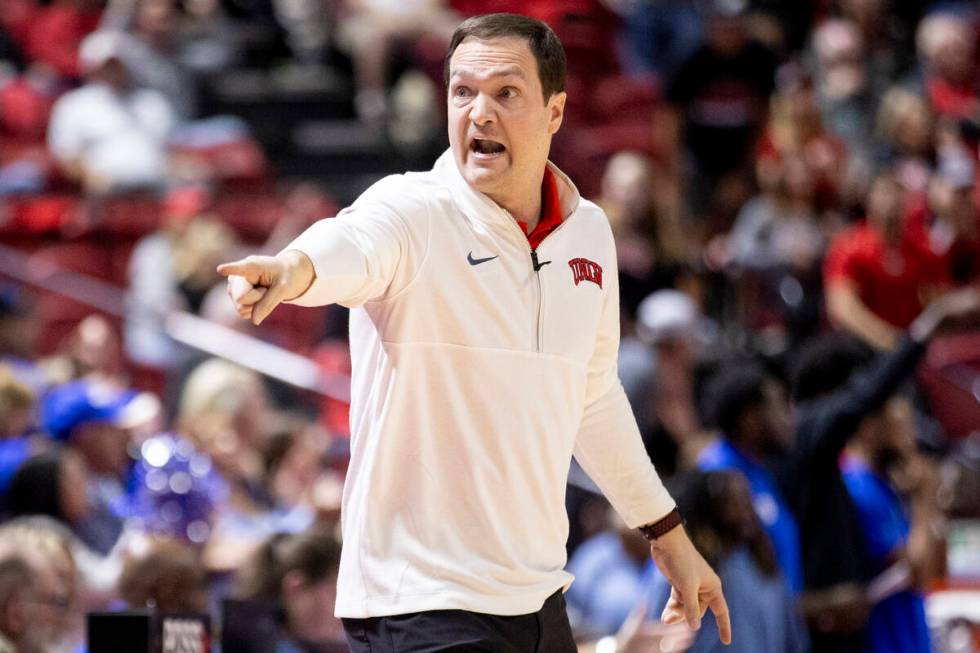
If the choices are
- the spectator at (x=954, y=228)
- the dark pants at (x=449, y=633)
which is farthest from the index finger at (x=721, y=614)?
the spectator at (x=954, y=228)

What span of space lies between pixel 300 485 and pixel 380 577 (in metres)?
4.30

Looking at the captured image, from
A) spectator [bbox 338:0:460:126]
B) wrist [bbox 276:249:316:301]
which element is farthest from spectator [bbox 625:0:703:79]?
wrist [bbox 276:249:316:301]

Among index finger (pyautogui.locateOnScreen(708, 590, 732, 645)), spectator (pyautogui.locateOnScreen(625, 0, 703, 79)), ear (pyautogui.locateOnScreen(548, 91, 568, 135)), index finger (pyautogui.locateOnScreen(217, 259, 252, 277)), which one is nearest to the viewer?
index finger (pyautogui.locateOnScreen(217, 259, 252, 277))

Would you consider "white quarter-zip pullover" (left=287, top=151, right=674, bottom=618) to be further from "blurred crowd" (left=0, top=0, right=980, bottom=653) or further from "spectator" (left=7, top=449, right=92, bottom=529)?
"spectator" (left=7, top=449, right=92, bottom=529)

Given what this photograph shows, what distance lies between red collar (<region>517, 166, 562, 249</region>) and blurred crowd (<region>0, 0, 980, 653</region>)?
1.43m

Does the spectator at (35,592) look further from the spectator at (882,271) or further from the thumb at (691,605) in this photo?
the spectator at (882,271)

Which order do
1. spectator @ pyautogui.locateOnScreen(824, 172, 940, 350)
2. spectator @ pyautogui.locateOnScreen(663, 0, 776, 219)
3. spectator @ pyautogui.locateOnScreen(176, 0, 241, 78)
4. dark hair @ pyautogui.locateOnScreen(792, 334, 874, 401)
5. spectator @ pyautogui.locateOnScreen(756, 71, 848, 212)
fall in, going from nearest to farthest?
dark hair @ pyautogui.locateOnScreen(792, 334, 874, 401), spectator @ pyautogui.locateOnScreen(824, 172, 940, 350), spectator @ pyautogui.locateOnScreen(756, 71, 848, 212), spectator @ pyautogui.locateOnScreen(663, 0, 776, 219), spectator @ pyautogui.locateOnScreen(176, 0, 241, 78)

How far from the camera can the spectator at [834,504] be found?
243 inches

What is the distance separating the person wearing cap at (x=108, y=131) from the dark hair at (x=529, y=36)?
825cm

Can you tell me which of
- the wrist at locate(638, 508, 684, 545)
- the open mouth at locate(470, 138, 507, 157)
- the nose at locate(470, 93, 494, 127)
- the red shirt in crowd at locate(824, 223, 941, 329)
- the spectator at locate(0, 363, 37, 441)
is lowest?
the red shirt in crowd at locate(824, 223, 941, 329)

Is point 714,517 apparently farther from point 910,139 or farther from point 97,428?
point 910,139

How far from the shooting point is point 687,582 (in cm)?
386

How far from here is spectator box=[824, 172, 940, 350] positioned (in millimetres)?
9672

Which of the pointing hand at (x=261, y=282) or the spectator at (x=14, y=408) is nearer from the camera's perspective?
the pointing hand at (x=261, y=282)
